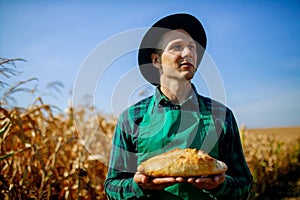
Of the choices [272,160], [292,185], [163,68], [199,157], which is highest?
[163,68]

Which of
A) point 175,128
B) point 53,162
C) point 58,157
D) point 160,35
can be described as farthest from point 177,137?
point 58,157

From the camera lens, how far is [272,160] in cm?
575

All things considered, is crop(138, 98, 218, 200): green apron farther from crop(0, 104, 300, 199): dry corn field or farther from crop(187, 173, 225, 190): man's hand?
crop(0, 104, 300, 199): dry corn field

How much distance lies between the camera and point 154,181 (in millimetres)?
1151

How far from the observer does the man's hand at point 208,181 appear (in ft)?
3.68

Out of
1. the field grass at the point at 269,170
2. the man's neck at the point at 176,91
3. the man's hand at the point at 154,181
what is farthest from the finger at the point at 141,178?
the field grass at the point at 269,170

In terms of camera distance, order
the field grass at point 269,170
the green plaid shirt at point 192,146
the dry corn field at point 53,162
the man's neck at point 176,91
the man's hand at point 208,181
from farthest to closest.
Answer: the field grass at point 269,170 → the dry corn field at point 53,162 → the man's neck at point 176,91 → the green plaid shirt at point 192,146 → the man's hand at point 208,181

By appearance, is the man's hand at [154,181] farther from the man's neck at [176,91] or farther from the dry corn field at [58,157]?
the dry corn field at [58,157]

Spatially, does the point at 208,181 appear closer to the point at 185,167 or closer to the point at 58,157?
the point at 185,167

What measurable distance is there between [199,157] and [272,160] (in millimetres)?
5195

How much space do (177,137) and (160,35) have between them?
55 centimetres

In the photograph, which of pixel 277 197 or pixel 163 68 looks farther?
pixel 277 197

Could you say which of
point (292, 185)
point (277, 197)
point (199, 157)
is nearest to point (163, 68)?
point (199, 157)

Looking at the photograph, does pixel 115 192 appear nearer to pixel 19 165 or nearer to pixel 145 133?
pixel 145 133
